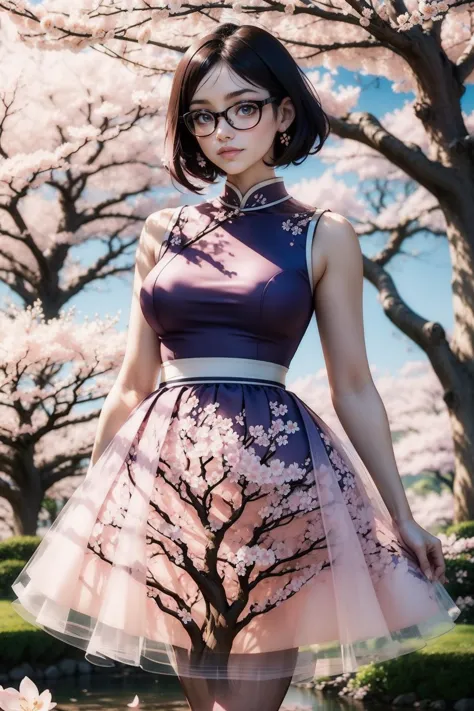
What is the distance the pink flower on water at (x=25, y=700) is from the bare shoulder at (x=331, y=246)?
3.50 ft

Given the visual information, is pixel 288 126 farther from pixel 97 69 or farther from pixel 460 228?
pixel 97 69

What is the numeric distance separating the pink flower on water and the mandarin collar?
46.0 inches

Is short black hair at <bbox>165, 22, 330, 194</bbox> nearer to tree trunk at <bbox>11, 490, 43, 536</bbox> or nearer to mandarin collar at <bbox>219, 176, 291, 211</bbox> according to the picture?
mandarin collar at <bbox>219, 176, 291, 211</bbox>

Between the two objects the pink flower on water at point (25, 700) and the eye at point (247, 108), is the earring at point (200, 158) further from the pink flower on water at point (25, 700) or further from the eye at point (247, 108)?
the pink flower on water at point (25, 700)

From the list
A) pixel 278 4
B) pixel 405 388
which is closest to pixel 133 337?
pixel 278 4

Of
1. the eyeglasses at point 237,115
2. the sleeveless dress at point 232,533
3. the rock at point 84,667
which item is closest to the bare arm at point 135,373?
the sleeveless dress at point 232,533

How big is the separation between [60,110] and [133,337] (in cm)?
1012

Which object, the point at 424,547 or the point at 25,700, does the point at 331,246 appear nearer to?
the point at 424,547

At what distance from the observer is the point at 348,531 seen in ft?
5.98

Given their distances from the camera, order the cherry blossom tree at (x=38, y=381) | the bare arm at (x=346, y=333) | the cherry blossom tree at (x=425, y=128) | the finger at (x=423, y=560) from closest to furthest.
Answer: the finger at (x=423, y=560) → the bare arm at (x=346, y=333) → the cherry blossom tree at (x=425, y=128) → the cherry blossom tree at (x=38, y=381)

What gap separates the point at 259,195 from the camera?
216 centimetres

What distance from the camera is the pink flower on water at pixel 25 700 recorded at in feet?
6.00

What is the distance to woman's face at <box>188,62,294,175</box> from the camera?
2.04 m

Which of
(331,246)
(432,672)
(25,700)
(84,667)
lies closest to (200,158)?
(331,246)
